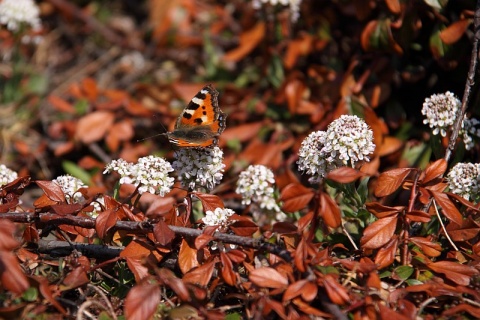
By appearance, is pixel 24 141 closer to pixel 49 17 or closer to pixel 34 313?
pixel 49 17

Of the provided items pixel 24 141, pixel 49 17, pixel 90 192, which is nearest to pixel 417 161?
pixel 90 192

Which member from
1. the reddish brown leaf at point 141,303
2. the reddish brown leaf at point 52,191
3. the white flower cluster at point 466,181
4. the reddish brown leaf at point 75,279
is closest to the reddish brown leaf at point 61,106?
the reddish brown leaf at point 52,191

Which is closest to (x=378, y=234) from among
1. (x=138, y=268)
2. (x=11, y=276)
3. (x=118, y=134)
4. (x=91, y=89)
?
(x=138, y=268)

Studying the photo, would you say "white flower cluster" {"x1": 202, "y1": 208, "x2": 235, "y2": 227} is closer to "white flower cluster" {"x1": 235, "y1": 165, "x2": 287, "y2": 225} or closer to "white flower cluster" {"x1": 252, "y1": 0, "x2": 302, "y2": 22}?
"white flower cluster" {"x1": 235, "y1": 165, "x2": 287, "y2": 225}

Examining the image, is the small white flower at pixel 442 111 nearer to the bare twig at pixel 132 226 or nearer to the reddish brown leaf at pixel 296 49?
the bare twig at pixel 132 226

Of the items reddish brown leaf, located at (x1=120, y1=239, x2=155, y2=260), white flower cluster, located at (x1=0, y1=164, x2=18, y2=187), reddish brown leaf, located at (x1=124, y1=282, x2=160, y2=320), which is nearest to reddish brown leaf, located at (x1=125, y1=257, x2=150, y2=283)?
reddish brown leaf, located at (x1=120, y1=239, x2=155, y2=260)

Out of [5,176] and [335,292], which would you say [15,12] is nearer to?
[5,176]
